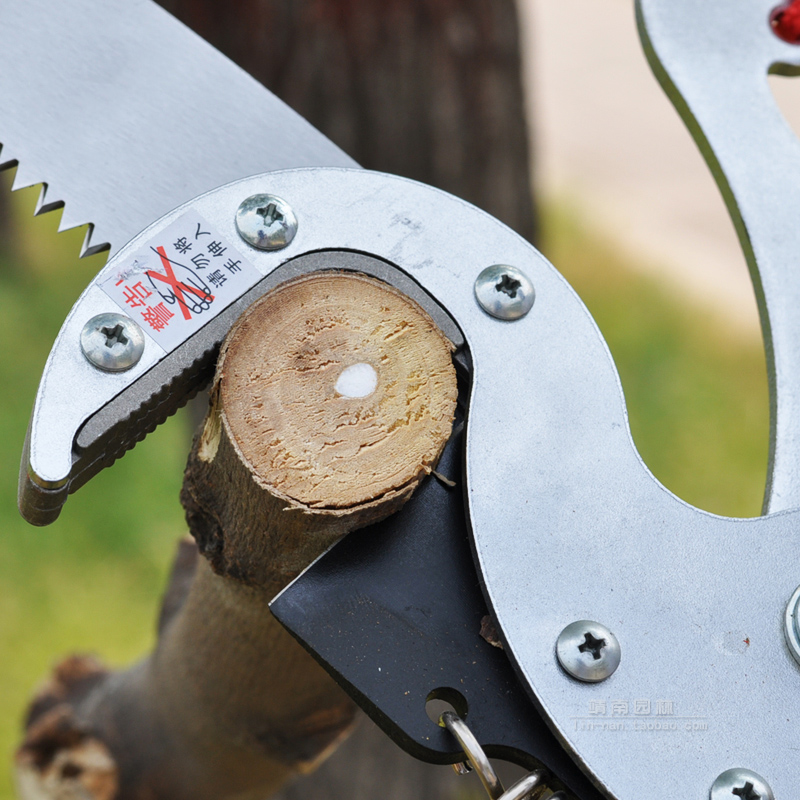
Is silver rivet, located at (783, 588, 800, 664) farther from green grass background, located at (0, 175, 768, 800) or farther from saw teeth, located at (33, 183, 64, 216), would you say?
green grass background, located at (0, 175, 768, 800)

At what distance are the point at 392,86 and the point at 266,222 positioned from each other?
1.24m

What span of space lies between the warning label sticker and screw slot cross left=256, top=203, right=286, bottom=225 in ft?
0.11

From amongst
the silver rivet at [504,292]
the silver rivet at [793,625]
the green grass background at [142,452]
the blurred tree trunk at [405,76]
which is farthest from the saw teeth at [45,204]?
the green grass background at [142,452]

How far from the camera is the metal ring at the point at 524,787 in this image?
71 cm

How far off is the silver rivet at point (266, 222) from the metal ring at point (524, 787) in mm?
441

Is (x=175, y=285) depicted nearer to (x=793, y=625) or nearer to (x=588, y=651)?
(x=588, y=651)

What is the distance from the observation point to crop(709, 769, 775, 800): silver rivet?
0.69m

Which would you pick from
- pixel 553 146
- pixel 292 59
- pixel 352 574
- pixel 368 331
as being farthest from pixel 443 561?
pixel 553 146

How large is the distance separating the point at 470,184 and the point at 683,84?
1132 mm

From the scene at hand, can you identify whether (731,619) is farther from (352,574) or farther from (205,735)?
(205,735)

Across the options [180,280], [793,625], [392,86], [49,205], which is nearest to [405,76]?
[392,86]

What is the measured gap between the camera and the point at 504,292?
0.78m

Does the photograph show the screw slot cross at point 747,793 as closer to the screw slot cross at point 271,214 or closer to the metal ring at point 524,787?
the metal ring at point 524,787

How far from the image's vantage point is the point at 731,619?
731mm
